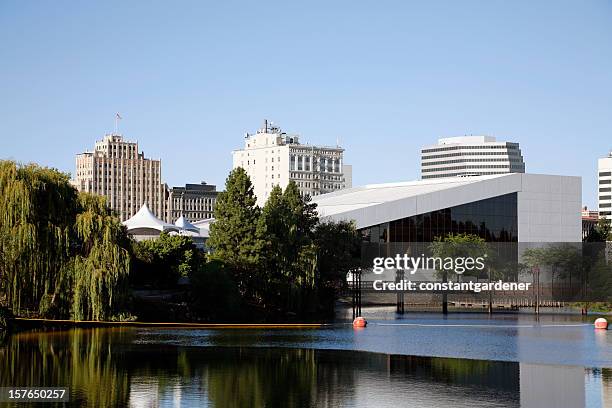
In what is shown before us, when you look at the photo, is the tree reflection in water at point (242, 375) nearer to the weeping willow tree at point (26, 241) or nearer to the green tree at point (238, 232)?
the weeping willow tree at point (26, 241)

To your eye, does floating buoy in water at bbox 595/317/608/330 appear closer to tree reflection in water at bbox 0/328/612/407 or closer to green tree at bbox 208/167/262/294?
tree reflection in water at bbox 0/328/612/407

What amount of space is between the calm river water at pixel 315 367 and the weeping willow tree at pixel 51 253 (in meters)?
2.13

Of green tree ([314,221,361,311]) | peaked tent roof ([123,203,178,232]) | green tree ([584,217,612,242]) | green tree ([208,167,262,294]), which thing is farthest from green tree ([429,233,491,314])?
green tree ([584,217,612,242])

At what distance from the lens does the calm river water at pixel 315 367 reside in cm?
3197

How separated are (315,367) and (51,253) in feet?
56.7

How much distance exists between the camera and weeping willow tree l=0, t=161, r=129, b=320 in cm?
5062

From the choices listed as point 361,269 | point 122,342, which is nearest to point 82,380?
point 122,342

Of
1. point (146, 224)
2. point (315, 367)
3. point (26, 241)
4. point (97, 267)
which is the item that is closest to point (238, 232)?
point (146, 224)

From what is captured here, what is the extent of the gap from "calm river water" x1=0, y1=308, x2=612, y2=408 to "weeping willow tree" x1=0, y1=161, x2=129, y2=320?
213 cm

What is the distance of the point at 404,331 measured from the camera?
5728 cm

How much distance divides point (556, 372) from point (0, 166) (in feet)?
89.9

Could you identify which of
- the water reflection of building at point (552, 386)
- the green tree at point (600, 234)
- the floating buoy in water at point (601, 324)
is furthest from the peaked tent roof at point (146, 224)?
the water reflection of building at point (552, 386)

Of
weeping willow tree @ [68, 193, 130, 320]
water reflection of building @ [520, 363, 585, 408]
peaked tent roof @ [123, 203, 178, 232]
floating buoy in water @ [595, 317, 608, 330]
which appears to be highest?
peaked tent roof @ [123, 203, 178, 232]

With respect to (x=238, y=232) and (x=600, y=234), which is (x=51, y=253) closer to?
(x=238, y=232)
